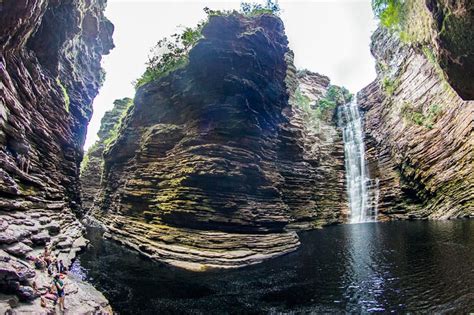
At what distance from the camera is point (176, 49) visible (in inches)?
1362

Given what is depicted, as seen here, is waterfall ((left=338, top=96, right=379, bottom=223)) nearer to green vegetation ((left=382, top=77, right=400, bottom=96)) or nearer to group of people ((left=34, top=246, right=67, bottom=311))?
green vegetation ((left=382, top=77, right=400, bottom=96))

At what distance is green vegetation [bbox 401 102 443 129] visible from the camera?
39.3 metres

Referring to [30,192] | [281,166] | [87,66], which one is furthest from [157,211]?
[87,66]

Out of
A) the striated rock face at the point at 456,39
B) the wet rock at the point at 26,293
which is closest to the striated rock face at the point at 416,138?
the striated rock face at the point at 456,39

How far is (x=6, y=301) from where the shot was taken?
9.11m

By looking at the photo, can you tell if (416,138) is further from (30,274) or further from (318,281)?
(30,274)

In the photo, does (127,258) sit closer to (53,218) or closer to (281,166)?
(53,218)

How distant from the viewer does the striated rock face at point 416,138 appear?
34500 millimetres

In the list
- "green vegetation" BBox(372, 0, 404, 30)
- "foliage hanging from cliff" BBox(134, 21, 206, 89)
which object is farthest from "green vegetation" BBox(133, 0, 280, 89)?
"green vegetation" BBox(372, 0, 404, 30)

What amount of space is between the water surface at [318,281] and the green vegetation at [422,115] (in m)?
19.8

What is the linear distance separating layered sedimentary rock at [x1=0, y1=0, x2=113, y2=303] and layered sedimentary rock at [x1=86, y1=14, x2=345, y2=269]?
6.87 m

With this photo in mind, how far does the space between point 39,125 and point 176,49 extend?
16.9 m

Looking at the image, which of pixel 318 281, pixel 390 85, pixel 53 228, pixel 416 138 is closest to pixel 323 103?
pixel 390 85

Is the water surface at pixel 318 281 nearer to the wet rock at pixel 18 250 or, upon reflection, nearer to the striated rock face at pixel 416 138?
the wet rock at pixel 18 250
